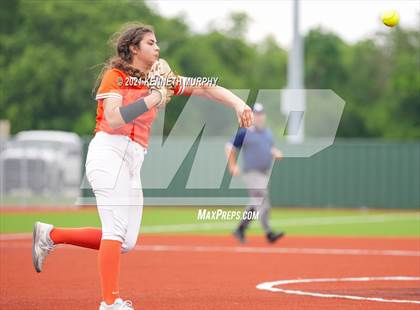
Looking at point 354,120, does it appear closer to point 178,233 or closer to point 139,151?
point 178,233

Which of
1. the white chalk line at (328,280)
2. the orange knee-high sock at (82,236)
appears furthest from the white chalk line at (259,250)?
the orange knee-high sock at (82,236)

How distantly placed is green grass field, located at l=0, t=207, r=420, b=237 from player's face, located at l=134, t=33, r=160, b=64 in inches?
503

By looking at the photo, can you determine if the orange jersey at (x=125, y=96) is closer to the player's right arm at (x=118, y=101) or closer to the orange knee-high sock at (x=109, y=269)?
the player's right arm at (x=118, y=101)

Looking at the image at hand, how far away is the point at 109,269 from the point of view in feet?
24.3

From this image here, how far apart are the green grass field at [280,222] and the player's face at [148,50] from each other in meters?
12.8

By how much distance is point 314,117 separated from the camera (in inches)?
1922

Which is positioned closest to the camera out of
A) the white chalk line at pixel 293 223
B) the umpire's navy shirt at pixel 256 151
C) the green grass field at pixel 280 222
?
the umpire's navy shirt at pixel 256 151

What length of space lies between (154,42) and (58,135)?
82.8 feet

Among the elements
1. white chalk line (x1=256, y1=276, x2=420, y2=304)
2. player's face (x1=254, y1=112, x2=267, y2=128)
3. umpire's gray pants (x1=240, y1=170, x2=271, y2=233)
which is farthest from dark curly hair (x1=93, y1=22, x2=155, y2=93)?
player's face (x1=254, y1=112, x2=267, y2=128)

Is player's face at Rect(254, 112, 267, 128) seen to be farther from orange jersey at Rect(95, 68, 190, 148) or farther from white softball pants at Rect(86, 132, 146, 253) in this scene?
white softball pants at Rect(86, 132, 146, 253)

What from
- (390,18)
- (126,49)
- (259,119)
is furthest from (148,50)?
(259,119)

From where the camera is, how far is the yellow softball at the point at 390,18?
1046 cm

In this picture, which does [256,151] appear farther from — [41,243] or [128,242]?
[128,242]

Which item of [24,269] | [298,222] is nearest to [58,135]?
[298,222]
